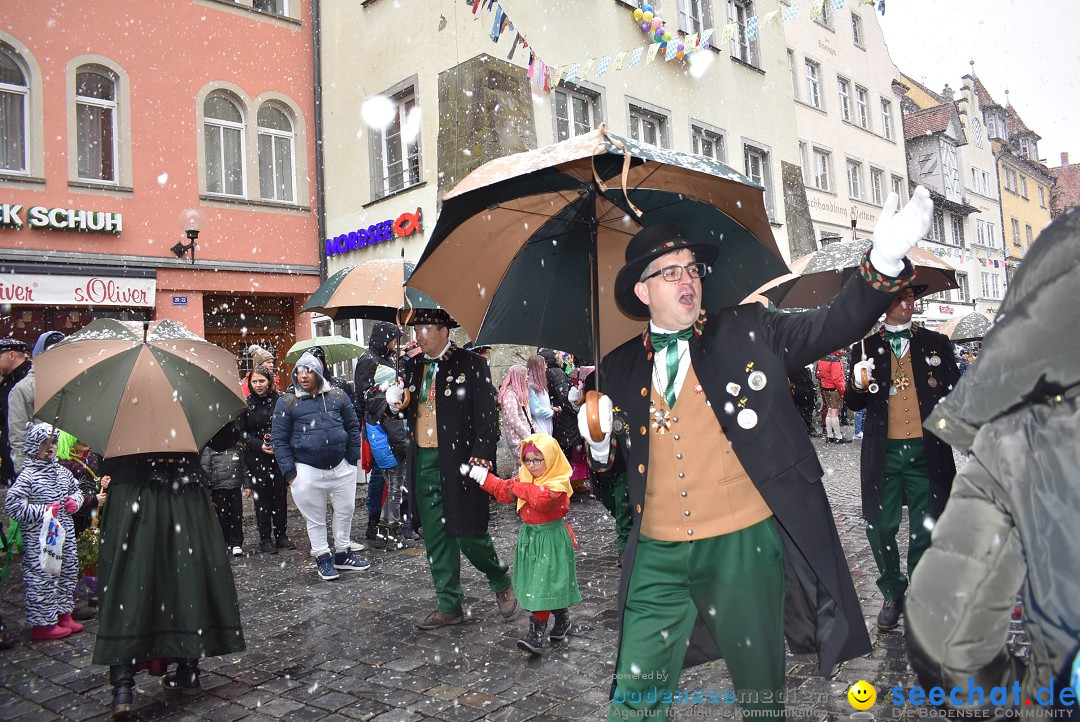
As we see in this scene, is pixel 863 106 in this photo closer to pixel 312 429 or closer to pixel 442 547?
pixel 312 429

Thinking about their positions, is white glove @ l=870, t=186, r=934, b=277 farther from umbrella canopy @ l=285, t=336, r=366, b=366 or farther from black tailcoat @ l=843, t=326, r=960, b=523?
umbrella canopy @ l=285, t=336, r=366, b=366

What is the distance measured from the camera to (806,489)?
2.74 m

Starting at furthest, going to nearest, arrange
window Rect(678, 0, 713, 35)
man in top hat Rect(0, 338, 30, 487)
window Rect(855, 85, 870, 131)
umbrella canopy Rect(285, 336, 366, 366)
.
Result: window Rect(855, 85, 870, 131)
window Rect(678, 0, 713, 35)
umbrella canopy Rect(285, 336, 366, 366)
man in top hat Rect(0, 338, 30, 487)

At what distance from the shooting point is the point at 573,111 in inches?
607

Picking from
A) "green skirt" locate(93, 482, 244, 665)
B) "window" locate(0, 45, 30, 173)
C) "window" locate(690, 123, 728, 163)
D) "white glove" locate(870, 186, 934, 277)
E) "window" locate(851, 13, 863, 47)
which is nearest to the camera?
"white glove" locate(870, 186, 934, 277)

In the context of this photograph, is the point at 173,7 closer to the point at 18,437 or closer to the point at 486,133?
the point at 486,133

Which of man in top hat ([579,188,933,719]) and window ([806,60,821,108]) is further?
window ([806,60,821,108])

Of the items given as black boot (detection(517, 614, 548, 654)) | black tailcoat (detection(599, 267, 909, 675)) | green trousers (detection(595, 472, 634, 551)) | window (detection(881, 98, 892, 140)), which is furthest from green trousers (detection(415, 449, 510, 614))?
window (detection(881, 98, 892, 140))

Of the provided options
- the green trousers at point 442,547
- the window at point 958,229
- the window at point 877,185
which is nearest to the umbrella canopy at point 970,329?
the green trousers at point 442,547

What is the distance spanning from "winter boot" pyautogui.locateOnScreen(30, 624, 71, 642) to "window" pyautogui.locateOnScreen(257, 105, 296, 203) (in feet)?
38.0

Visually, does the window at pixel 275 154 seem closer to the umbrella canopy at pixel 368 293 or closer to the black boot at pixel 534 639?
the umbrella canopy at pixel 368 293

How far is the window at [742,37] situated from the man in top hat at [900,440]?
15970mm

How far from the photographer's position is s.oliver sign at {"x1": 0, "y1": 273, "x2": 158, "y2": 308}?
41.1 feet

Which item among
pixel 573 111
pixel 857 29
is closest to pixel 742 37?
pixel 573 111
